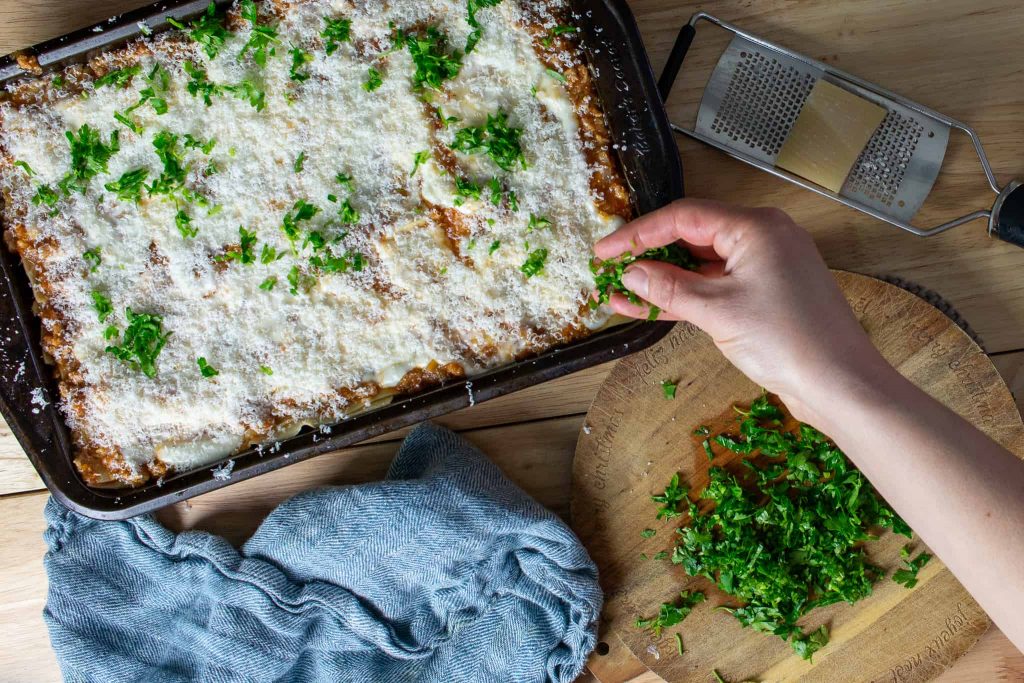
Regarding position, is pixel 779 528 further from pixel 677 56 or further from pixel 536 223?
pixel 677 56

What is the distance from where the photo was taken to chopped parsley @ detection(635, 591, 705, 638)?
2221 millimetres

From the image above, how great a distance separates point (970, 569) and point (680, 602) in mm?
830

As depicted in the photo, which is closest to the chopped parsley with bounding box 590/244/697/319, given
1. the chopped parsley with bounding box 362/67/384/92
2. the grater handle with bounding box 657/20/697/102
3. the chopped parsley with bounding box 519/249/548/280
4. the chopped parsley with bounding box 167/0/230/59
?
the chopped parsley with bounding box 519/249/548/280

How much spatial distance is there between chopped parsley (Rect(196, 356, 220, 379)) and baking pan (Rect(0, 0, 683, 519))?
231 millimetres

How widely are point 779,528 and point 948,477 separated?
0.61 metres

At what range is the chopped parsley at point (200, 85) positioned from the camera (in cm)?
192

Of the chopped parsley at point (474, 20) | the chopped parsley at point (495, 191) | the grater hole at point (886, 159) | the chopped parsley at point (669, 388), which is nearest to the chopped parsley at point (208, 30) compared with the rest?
the chopped parsley at point (474, 20)

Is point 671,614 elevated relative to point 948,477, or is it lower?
lower

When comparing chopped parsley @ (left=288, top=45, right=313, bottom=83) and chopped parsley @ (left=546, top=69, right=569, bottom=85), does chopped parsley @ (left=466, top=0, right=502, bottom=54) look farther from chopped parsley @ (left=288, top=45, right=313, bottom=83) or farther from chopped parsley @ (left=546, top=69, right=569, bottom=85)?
chopped parsley @ (left=288, top=45, right=313, bottom=83)

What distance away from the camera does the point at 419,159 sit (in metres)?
1.95

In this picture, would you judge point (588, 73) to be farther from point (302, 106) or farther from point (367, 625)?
point (367, 625)

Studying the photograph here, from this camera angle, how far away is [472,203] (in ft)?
6.46

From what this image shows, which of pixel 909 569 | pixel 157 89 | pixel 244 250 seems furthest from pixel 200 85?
pixel 909 569

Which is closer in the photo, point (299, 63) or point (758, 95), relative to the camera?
point (299, 63)
